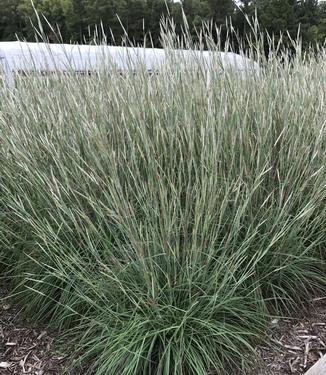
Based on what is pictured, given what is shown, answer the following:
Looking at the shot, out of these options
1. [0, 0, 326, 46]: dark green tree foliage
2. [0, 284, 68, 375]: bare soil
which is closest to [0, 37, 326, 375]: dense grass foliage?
[0, 284, 68, 375]: bare soil

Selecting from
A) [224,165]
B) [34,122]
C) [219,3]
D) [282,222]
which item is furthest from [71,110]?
[219,3]

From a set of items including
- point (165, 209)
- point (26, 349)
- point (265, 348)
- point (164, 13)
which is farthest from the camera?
point (164, 13)

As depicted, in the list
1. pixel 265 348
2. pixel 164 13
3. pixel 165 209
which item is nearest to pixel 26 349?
pixel 165 209

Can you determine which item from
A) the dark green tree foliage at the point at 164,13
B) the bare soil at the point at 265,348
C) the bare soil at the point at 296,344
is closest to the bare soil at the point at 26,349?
the bare soil at the point at 265,348

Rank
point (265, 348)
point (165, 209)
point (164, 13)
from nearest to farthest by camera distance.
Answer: point (165, 209), point (265, 348), point (164, 13)

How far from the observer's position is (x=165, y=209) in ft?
6.68

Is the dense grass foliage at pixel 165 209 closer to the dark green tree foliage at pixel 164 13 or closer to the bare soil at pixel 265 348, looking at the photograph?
the bare soil at pixel 265 348

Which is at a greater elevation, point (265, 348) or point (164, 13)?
point (164, 13)

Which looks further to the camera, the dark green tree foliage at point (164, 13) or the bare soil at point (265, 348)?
the dark green tree foliage at point (164, 13)

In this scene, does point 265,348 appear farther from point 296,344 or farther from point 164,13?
point 164,13

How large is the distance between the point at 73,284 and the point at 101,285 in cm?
26

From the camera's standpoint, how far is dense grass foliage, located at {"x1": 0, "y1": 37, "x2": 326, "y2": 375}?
200 cm

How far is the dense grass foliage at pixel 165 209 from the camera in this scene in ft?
6.56

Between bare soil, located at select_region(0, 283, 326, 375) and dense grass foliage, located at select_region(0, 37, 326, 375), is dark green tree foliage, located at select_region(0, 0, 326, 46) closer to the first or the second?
dense grass foliage, located at select_region(0, 37, 326, 375)
